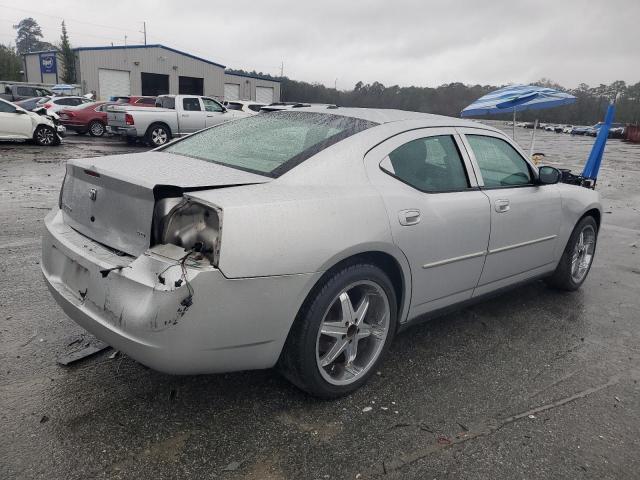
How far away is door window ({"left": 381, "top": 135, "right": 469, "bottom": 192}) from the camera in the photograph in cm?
300

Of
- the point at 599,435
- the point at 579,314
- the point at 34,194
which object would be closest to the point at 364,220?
the point at 599,435

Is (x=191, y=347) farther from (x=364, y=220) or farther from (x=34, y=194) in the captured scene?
(x=34, y=194)

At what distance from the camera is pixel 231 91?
44438mm

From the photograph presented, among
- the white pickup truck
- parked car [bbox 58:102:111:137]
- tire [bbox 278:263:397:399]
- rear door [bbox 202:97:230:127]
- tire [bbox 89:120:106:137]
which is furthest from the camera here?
tire [bbox 89:120:106:137]

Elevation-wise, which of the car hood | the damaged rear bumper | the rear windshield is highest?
the rear windshield

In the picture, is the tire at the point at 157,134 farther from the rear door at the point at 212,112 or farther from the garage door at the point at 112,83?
the garage door at the point at 112,83

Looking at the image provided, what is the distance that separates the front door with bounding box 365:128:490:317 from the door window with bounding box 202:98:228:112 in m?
15.0

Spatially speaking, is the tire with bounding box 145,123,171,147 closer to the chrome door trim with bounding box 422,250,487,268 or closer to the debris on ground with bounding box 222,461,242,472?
the chrome door trim with bounding box 422,250,487,268

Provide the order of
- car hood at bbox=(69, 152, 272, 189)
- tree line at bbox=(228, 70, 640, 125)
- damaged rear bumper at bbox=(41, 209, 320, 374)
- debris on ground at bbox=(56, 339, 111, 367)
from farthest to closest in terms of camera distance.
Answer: tree line at bbox=(228, 70, 640, 125)
debris on ground at bbox=(56, 339, 111, 367)
car hood at bbox=(69, 152, 272, 189)
damaged rear bumper at bbox=(41, 209, 320, 374)

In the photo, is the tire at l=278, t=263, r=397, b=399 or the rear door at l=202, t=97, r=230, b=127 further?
the rear door at l=202, t=97, r=230, b=127

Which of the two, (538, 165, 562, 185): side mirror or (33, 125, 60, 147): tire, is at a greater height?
(538, 165, 562, 185): side mirror

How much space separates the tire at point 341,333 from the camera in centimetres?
250

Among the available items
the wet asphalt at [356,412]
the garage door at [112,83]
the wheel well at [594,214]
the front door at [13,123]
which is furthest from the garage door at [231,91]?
the wet asphalt at [356,412]

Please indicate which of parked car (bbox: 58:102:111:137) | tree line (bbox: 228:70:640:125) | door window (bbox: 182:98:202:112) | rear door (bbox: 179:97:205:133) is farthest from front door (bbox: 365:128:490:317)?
parked car (bbox: 58:102:111:137)
